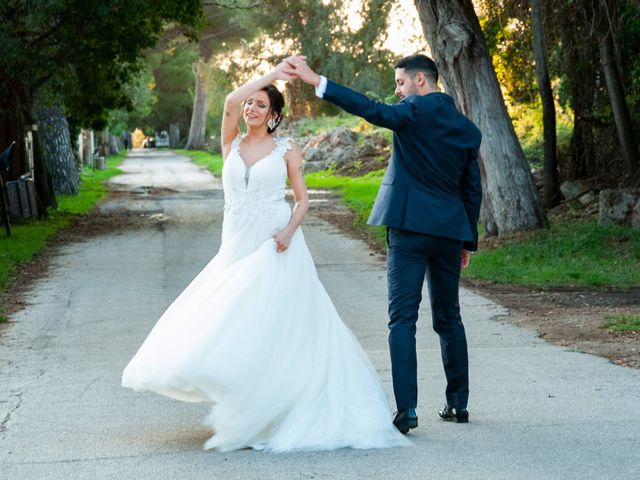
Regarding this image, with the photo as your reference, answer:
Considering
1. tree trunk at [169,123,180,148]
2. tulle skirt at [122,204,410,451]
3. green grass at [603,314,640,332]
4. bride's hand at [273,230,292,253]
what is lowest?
tree trunk at [169,123,180,148]

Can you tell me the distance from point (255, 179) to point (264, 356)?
3.63ft

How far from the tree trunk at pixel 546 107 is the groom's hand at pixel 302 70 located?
15.3 meters

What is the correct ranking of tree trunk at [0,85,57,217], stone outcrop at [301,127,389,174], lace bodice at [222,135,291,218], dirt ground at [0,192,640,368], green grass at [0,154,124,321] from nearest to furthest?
1. lace bodice at [222,135,291,218]
2. dirt ground at [0,192,640,368]
3. green grass at [0,154,124,321]
4. tree trunk at [0,85,57,217]
5. stone outcrop at [301,127,389,174]

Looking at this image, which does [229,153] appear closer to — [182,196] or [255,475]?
[255,475]

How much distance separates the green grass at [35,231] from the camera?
1666cm

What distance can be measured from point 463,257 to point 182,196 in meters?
26.5

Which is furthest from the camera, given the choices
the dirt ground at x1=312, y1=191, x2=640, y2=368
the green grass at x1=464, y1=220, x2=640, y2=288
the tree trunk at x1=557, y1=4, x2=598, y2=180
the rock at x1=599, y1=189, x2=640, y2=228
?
the tree trunk at x1=557, y1=4, x2=598, y2=180

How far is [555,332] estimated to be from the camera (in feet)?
34.3

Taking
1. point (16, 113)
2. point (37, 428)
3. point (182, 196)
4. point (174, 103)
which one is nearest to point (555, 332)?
point (37, 428)

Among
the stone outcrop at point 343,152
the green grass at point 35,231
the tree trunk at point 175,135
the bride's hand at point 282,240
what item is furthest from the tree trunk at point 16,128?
the tree trunk at point 175,135

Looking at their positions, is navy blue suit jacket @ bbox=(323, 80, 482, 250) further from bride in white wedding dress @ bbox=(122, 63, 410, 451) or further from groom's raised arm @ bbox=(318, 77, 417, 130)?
bride in white wedding dress @ bbox=(122, 63, 410, 451)

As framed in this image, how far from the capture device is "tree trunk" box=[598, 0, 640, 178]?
20.1m

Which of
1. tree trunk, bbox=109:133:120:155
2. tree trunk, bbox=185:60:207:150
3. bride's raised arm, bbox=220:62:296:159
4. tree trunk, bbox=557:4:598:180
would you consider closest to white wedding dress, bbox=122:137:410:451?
bride's raised arm, bbox=220:62:296:159

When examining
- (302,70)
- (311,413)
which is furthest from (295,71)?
(311,413)
